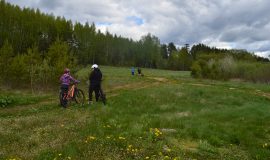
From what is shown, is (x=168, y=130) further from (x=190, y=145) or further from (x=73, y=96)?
(x=73, y=96)

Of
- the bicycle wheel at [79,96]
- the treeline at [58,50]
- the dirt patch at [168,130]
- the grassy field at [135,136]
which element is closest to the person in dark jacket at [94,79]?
the bicycle wheel at [79,96]

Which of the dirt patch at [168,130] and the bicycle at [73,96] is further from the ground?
the bicycle at [73,96]

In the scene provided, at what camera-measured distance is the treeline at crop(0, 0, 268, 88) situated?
132ft

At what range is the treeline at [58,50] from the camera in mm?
40281

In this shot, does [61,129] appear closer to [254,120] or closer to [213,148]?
[213,148]

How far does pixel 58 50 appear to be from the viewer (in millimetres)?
42719

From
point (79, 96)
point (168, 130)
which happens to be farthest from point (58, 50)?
point (168, 130)

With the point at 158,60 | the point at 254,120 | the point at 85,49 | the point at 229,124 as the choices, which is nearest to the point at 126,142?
the point at 229,124

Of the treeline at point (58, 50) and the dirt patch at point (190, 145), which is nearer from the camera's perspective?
the dirt patch at point (190, 145)

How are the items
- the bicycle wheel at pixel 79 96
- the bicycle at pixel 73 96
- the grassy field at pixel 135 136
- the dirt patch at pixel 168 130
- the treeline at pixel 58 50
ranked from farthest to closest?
1. the treeline at pixel 58 50
2. the bicycle wheel at pixel 79 96
3. the bicycle at pixel 73 96
4. the dirt patch at pixel 168 130
5. the grassy field at pixel 135 136

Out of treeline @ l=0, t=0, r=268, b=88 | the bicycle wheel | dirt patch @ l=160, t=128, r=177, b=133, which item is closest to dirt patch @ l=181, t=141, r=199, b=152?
dirt patch @ l=160, t=128, r=177, b=133

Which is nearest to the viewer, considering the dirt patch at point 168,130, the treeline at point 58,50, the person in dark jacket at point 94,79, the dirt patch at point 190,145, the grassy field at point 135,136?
the grassy field at point 135,136

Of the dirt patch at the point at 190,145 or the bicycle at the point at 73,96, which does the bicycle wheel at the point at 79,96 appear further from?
the dirt patch at the point at 190,145

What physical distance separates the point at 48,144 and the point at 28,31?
67767 mm
